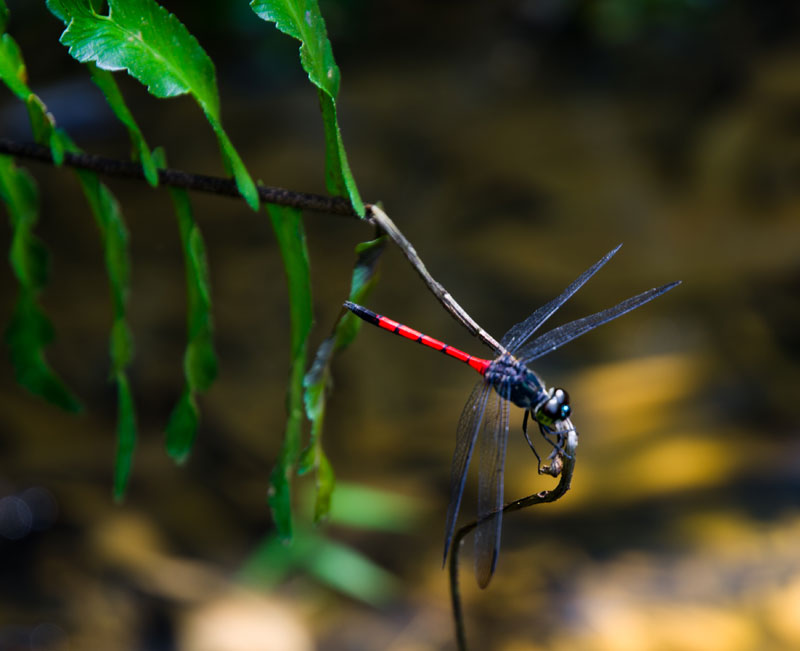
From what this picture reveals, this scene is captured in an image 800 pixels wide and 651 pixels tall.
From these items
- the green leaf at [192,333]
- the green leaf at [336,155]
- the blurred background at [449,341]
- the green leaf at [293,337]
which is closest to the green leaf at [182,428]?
the green leaf at [192,333]

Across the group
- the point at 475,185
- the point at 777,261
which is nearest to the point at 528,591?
the point at 777,261

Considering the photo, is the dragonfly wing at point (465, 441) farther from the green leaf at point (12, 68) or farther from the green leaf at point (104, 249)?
the green leaf at point (12, 68)

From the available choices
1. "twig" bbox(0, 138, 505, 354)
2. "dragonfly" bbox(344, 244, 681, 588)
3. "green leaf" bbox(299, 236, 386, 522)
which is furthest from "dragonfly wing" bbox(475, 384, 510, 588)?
"green leaf" bbox(299, 236, 386, 522)

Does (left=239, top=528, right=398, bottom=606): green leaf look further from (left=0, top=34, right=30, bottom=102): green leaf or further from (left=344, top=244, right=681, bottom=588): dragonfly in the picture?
(left=0, top=34, right=30, bottom=102): green leaf

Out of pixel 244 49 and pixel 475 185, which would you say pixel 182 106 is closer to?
pixel 244 49

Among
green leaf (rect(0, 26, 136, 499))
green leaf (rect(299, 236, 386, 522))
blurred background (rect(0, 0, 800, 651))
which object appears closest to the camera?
green leaf (rect(299, 236, 386, 522))

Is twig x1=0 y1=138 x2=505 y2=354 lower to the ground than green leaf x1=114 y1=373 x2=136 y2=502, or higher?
higher
